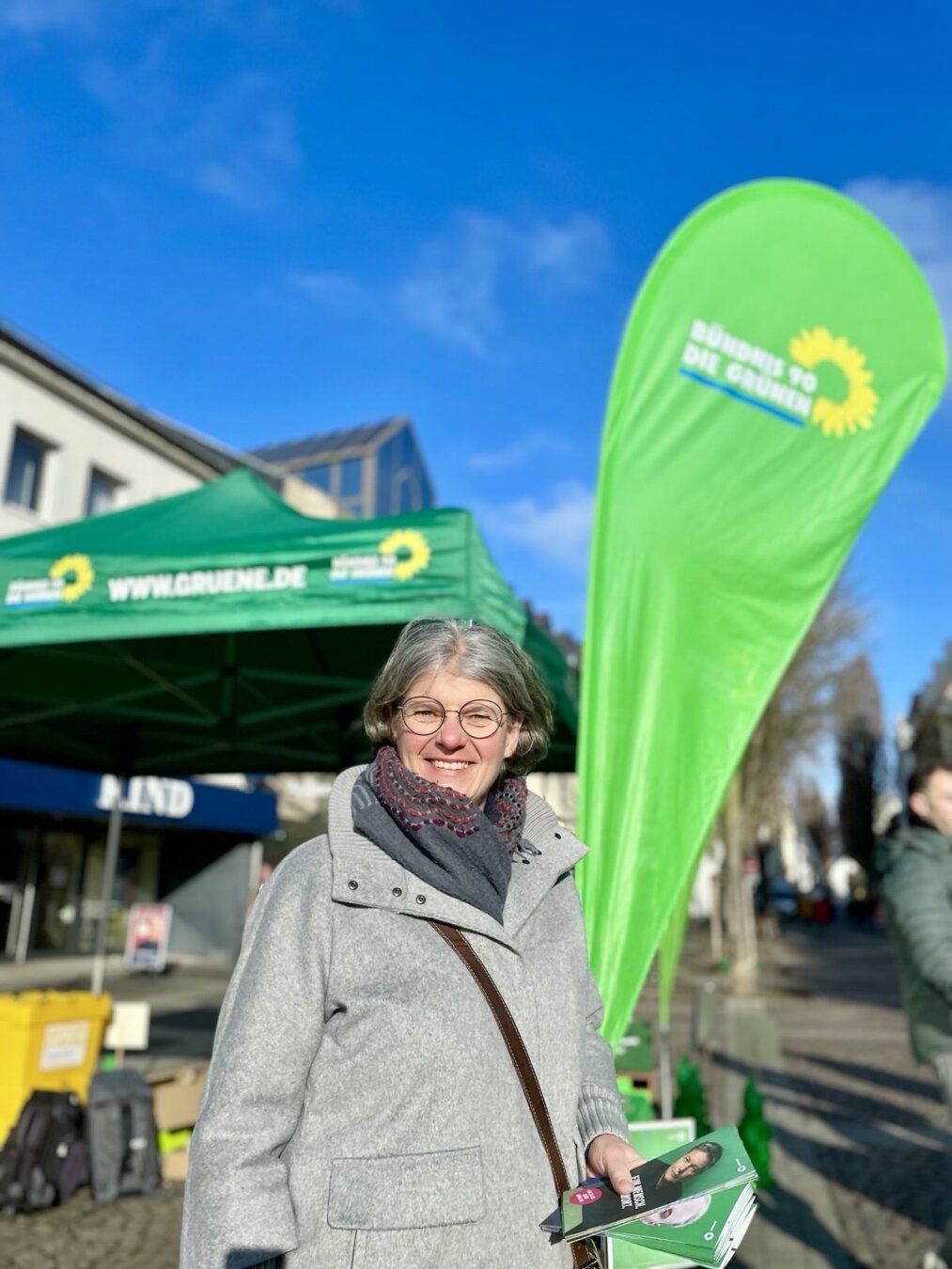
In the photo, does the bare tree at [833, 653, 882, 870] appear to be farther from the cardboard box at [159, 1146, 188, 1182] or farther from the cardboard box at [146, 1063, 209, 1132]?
the cardboard box at [159, 1146, 188, 1182]

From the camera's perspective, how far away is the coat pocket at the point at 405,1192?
1436 mm

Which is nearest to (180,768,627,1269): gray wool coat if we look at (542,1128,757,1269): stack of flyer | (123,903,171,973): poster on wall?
(542,1128,757,1269): stack of flyer

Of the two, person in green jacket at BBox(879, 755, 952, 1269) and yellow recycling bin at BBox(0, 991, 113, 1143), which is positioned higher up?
person in green jacket at BBox(879, 755, 952, 1269)

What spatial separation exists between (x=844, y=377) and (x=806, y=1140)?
5370 millimetres

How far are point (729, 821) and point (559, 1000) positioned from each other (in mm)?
17396

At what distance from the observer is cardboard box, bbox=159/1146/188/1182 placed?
18.7 ft

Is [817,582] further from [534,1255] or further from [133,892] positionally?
[133,892]

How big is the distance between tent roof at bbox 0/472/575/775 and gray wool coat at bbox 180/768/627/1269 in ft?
7.87

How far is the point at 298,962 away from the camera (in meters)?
1.51

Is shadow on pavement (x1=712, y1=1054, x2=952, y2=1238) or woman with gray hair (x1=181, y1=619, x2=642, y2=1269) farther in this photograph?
shadow on pavement (x1=712, y1=1054, x2=952, y2=1238)

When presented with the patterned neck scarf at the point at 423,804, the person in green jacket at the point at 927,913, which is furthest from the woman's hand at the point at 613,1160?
the person in green jacket at the point at 927,913

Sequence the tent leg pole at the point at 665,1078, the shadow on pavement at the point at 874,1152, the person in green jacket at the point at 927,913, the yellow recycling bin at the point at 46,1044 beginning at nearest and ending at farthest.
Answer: the person in green jacket at the point at 927,913, the tent leg pole at the point at 665,1078, the shadow on pavement at the point at 874,1152, the yellow recycling bin at the point at 46,1044

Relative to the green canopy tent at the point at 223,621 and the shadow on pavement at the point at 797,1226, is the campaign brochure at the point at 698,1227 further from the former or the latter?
the shadow on pavement at the point at 797,1226

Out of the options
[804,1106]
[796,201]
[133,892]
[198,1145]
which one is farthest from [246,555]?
[133,892]
